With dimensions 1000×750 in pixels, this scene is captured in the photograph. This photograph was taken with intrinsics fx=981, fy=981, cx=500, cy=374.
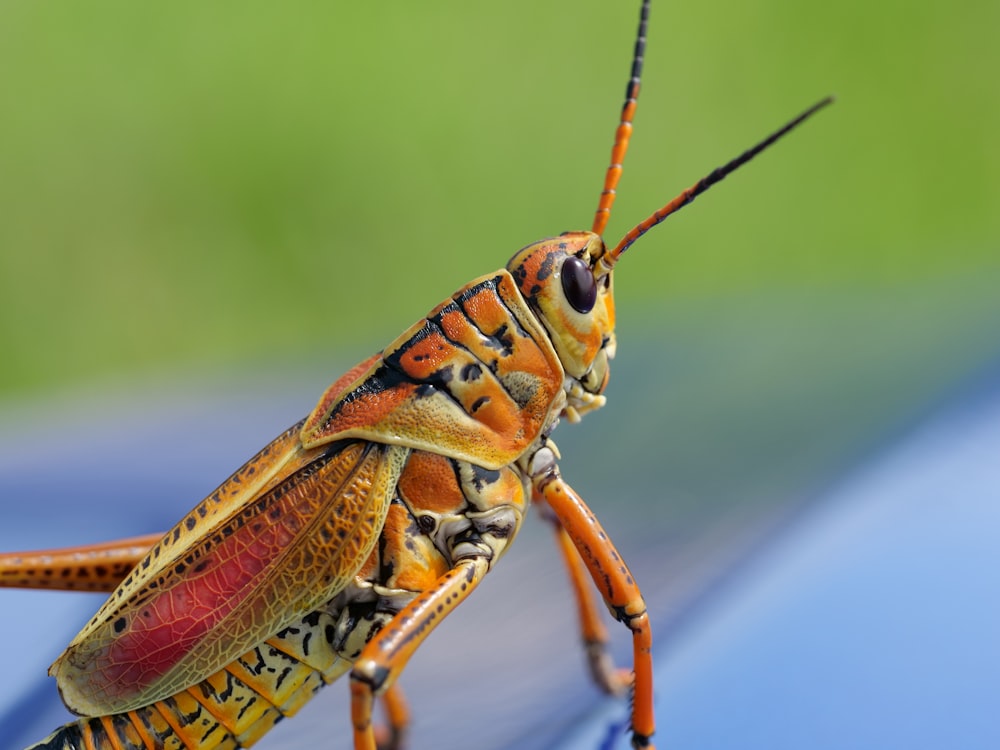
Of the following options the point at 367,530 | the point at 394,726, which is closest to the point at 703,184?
the point at 367,530

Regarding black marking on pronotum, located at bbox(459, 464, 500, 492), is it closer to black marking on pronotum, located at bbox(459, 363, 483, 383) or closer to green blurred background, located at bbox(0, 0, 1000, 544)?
black marking on pronotum, located at bbox(459, 363, 483, 383)

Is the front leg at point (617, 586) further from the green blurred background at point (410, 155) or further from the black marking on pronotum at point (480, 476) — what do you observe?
the green blurred background at point (410, 155)

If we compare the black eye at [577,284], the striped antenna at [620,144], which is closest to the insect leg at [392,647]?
the black eye at [577,284]

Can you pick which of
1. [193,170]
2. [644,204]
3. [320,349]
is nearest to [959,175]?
[644,204]

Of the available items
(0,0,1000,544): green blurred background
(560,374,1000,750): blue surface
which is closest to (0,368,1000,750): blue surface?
(560,374,1000,750): blue surface

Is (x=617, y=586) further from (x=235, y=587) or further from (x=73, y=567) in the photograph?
(x=73, y=567)

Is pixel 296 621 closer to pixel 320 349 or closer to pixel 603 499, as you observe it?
pixel 603 499
